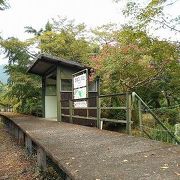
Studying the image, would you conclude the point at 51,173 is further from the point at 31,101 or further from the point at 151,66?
the point at 31,101

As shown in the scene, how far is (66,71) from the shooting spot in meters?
12.6

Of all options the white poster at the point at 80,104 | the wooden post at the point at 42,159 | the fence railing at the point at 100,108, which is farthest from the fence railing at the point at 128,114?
the wooden post at the point at 42,159

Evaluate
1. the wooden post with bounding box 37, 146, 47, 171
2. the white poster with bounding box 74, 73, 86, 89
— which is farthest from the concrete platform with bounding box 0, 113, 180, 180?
the white poster with bounding box 74, 73, 86, 89

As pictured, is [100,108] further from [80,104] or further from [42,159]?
[42,159]

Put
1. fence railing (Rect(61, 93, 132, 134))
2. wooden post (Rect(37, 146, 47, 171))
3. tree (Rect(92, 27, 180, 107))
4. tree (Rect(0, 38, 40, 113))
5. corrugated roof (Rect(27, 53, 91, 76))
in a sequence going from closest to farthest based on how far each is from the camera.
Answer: wooden post (Rect(37, 146, 47, 171)) → fence railing (Rect(61, 93, 132, 134)) → tree (Rect(92, 27, 180, 107)) → corrugated roof (Rect(27, 53, 91, 76)) → tree (Rect(0, 38, 40, 113))

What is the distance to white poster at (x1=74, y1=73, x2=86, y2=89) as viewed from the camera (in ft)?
33.2

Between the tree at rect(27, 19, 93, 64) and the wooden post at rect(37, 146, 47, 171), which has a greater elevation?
the tree at rect(27, 19, 93, 64)

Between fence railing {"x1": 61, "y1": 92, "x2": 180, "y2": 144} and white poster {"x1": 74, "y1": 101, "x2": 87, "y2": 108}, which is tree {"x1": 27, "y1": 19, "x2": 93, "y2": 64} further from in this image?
white poster {"x1": 74, "y1": 101, "x2": 87, "y2": 108}

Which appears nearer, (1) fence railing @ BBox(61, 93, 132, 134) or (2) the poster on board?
(1) fence railing @ BBox(61, 93, 132, 134)

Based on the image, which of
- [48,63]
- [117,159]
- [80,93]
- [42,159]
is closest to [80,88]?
[80,93]

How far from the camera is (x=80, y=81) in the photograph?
1046 cm

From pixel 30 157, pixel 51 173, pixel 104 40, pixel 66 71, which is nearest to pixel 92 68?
pixel 66 71

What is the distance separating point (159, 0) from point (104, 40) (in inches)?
499

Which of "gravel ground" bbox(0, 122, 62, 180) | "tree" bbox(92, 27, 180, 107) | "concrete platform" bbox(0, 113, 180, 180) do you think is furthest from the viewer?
"tree" bbox(92, 27, 180, 107)
